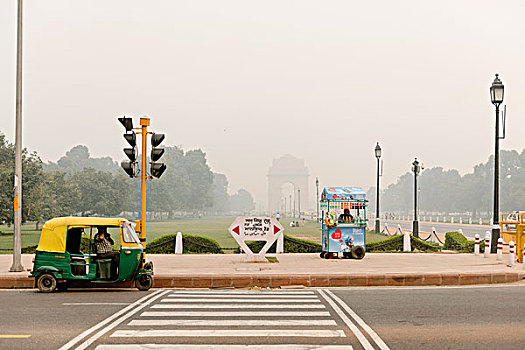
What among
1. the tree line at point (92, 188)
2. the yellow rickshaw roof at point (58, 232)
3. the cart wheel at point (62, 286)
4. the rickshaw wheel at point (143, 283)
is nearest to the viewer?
the yellow rickshaw roof at point (58, 232)

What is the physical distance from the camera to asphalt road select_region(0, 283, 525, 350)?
26.8 feet

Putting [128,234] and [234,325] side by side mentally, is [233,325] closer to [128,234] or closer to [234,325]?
[234,325]

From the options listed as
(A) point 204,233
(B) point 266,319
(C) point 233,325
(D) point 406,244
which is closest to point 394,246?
(D) point 406,244

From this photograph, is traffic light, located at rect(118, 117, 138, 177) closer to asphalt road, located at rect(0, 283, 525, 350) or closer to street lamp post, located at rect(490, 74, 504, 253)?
asphalt road, located at rect(0, 283, 525, 350)

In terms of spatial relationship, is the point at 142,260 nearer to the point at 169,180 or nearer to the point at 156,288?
the point at 156,288

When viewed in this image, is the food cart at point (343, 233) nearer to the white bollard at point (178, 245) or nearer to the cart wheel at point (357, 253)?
the cart wheel at point (357, 253)

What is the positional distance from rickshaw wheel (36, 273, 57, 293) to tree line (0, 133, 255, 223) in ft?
128

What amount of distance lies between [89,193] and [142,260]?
243ft

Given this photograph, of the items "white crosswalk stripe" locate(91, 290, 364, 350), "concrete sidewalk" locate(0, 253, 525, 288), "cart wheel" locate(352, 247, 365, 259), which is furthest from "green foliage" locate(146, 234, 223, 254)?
"white crosswalk stripe" locate(91, 290, 364, 350)

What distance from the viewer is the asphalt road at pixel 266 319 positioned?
8172mm

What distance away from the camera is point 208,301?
39.7 ft

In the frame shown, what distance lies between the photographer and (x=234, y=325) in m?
9.41

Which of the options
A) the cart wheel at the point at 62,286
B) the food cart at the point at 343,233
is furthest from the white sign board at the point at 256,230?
the cart wheel at the point at 62,286

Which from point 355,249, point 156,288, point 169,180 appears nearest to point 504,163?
point 169,180
